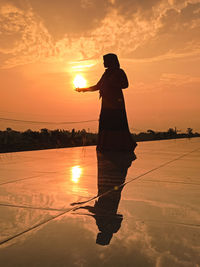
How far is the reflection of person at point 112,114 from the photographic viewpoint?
9.51 meters

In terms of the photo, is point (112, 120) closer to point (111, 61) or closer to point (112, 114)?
point (112, 114)

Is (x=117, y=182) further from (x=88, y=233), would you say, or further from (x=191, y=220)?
(x=88, y=233)

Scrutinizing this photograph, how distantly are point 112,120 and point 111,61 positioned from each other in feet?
6.20

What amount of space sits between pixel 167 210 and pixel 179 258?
918 mm

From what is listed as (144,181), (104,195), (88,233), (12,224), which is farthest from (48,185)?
(88,233)

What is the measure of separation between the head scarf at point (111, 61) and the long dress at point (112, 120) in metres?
0.17

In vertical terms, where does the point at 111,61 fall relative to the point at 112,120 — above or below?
above

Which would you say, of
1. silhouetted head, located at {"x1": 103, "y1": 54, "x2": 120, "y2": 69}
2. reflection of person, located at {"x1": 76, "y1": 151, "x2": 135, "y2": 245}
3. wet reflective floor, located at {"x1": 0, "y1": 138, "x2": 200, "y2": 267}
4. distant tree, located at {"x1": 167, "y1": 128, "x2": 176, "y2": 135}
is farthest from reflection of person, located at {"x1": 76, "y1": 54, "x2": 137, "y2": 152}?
distant tree, located at {"x1": 167, "y1": 128, "x2": 176, "y2": 135}

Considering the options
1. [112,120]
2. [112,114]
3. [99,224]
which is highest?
[112,114]

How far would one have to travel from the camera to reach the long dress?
9609mm

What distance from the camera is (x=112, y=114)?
31.8ft

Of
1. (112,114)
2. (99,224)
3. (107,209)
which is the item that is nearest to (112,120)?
(112,114)

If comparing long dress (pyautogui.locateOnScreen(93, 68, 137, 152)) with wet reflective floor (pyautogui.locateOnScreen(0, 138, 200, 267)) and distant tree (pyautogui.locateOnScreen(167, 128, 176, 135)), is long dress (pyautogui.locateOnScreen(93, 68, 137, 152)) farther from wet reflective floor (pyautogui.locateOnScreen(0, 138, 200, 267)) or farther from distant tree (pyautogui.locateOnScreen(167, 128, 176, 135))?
distant tree (pyautogui.locateOnScreen(167, 128, 176, 135))

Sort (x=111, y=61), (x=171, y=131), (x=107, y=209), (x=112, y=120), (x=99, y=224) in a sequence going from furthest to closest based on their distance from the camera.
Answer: (x=171, y=131), (x=112, y=120), (x=111, y=61), (x=107, y=209), (x=99, y=224)
